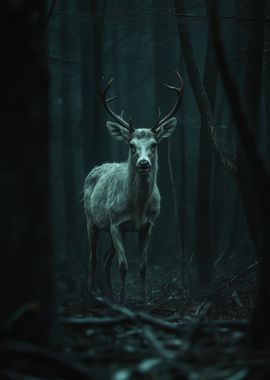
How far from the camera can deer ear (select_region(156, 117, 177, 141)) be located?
13.0 m

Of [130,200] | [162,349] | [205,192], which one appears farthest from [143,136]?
[162,349]

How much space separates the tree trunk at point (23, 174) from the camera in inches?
207

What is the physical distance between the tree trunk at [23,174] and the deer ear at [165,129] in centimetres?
761

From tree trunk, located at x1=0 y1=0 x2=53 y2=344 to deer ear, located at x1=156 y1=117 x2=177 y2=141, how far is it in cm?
761

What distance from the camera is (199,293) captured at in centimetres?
1291

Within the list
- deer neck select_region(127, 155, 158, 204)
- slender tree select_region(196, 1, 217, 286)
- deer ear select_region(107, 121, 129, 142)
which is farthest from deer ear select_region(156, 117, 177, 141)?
slender tree select_region(196, 1, 217, 286)

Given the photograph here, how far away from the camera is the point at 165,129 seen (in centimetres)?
1316

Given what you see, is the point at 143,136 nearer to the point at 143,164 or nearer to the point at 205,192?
the point at 143,164

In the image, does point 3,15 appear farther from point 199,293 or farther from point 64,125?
point 64,125

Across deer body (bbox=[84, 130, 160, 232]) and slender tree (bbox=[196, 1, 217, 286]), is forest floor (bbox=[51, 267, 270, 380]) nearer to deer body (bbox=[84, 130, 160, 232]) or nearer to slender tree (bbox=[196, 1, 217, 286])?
deer body (bbox=[84, 130, 160, 232])

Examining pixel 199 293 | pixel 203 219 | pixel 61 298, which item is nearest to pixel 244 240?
pixel 203 219

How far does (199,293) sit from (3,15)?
8419mm

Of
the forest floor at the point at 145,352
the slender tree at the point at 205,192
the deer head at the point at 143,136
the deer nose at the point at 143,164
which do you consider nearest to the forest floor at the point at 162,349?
→ the forest floor at the point at 145,352

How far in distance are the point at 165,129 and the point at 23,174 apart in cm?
803
